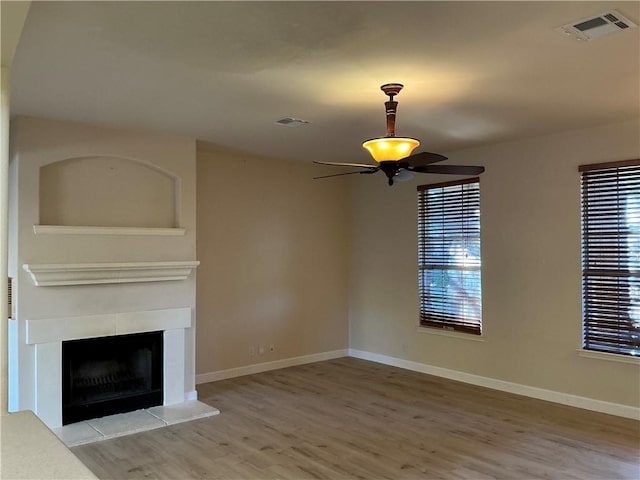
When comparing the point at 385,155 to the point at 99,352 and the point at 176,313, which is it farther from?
the point at 99,352

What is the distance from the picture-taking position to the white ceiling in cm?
255

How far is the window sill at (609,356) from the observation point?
15.6 feet

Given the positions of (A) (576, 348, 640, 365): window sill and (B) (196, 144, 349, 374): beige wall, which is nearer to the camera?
(A) (576, 348, 640, 365): window sill

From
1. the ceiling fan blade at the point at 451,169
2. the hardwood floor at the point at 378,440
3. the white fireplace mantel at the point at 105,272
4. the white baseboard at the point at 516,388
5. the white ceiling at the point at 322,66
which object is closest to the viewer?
the white ceiling at the point at 322,66

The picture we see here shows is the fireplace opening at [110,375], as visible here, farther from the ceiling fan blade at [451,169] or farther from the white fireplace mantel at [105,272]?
the ceiling fan blade at [451,169]

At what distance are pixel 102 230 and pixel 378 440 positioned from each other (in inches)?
120

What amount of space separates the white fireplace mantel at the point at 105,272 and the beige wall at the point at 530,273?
303cm

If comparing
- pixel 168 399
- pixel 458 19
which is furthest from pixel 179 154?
pixel 458 19

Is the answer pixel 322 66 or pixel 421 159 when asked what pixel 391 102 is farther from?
pixel 322 66

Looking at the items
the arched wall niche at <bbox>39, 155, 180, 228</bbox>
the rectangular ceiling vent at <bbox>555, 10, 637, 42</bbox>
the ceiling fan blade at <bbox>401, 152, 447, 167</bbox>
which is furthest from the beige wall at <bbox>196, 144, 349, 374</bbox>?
the rectangular ceiling vent at <bbox>555, 10, 637, 42</bbox>

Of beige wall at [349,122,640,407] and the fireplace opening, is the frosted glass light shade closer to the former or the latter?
beige wall at [349,122,640,407]

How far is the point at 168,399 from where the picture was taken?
5.24m

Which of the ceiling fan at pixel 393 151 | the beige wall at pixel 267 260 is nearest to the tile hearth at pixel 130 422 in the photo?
the beige wall at pixel 267 260

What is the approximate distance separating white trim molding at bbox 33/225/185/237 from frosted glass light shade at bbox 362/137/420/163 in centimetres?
250
